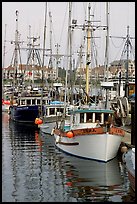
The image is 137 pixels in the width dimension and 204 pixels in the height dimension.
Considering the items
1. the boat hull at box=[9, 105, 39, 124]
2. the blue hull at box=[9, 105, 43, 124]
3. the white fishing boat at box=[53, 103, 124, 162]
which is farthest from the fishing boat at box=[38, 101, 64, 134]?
the white fishing boat at box=[53, 103, 124, 162]

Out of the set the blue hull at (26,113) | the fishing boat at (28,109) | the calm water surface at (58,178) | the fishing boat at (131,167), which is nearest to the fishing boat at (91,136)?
the calm water surface at (58,178)

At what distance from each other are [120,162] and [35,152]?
20.0 feet

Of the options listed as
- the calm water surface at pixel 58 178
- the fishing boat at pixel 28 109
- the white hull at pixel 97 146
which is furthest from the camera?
the fishing boat at pixel 28 109

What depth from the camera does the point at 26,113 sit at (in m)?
42.7

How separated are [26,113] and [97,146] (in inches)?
939

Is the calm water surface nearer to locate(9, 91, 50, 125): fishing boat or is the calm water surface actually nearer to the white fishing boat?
the white fishing boat

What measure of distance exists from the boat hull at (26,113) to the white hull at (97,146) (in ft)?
68.0

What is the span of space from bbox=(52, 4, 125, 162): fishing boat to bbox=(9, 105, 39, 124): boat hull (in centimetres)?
1762

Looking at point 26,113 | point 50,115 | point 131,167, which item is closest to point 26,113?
point 26,113

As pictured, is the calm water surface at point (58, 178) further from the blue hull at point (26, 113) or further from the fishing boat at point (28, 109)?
the fishing boat at point (28, 109)

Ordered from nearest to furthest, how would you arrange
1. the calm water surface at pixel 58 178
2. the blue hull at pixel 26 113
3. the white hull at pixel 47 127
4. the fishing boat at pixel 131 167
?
the fishing boat at pixel 131 167 < the calm water surface at pixel 58 178 < the white hull at pixel 47 127 < the blue hull at pixel 26 113

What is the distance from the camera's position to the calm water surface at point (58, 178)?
44.0 ft

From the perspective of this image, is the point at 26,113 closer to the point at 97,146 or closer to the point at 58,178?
the point at 97,146

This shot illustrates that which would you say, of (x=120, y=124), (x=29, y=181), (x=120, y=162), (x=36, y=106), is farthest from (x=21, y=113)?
(x=29, y=181)
